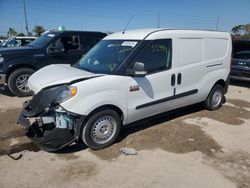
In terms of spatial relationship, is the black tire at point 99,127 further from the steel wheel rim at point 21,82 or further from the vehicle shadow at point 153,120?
the steel wheel rim at point 21,82

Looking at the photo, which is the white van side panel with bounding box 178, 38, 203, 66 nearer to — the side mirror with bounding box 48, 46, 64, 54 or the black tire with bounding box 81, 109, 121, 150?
the black tire with bounding box 81, 109, 121, 150

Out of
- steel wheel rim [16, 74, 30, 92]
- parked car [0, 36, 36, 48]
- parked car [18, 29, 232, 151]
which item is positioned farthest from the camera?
parked car [0, 36, 36, 48]

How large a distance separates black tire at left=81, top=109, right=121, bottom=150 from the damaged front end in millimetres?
152

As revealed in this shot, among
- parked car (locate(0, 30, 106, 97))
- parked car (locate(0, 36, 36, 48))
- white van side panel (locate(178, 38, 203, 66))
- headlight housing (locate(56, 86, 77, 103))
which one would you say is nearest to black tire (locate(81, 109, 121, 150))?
headlight housing (locate(56, 86, 77, 103))

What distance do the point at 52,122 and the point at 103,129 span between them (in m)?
0.81

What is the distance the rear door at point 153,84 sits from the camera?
15.0 ft

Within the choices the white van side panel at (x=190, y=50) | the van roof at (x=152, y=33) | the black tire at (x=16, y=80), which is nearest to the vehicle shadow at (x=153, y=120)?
the white van side panel at (x=190, y=50)

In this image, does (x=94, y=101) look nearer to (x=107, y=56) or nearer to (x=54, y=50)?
(x=107, y=56)

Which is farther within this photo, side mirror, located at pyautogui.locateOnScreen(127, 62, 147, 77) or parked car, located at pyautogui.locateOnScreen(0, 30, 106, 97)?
parked car, located at pyautogui.locateOnScreen(0, 30, 106, 97)

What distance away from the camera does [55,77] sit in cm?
435

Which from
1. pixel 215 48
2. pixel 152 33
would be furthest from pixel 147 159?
Answer: pixel 215 48

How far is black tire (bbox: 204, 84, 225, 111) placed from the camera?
635 centimetres

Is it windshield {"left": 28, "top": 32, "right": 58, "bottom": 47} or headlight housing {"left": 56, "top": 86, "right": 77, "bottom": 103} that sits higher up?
windshield {"left": 28, "top": 32, "right": 58, "bottom": 47}

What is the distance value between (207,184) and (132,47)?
247 cm
